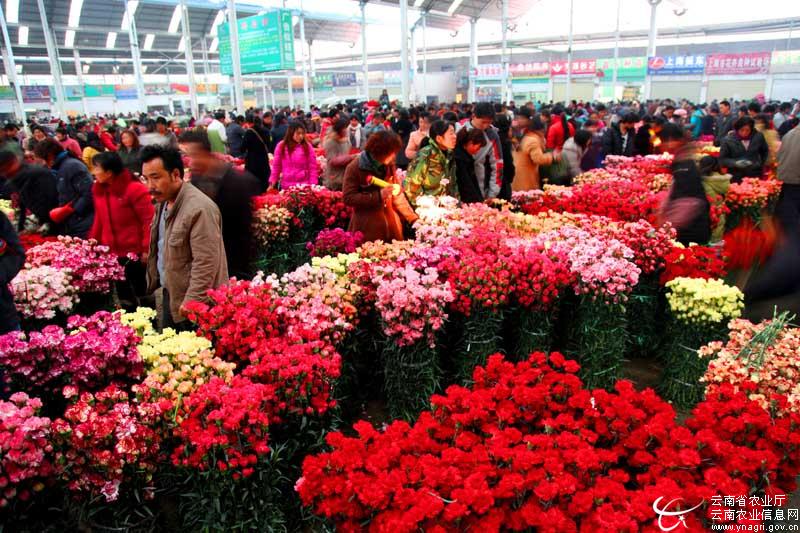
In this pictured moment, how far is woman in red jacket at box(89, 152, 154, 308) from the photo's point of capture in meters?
4.16

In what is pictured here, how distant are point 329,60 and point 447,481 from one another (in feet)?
197

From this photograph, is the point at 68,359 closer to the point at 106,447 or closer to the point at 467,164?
the point at 106,447

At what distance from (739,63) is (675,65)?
291 centimetres

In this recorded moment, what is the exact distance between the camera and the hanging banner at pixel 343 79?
34409 mm

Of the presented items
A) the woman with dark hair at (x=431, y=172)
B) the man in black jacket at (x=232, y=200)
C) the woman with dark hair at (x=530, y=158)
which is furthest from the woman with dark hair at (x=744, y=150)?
the man in black jacket at (x=232, y=200)

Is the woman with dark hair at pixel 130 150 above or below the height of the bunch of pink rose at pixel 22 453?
above

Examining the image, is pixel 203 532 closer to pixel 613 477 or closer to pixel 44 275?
pixel 613 477

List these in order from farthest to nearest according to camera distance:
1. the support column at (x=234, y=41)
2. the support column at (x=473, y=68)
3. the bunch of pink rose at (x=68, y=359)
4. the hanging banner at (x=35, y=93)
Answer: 1. the hanging banner at (x=35, y=93)
2. the support column at (x=473, y=68)
3. the support column at (x=234, y=41)
4. the bunch of pink rose at (x=68, y=359)

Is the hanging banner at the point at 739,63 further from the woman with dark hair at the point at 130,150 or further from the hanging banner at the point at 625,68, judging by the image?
the woman with dark hair at the point at 130,150

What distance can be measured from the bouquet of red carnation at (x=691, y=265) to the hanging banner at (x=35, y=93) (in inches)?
1640

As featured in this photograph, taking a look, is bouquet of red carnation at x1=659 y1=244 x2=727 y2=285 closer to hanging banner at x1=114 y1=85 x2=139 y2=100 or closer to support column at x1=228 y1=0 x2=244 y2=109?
support column at x1=228 y1=0 x2=244 y2=109

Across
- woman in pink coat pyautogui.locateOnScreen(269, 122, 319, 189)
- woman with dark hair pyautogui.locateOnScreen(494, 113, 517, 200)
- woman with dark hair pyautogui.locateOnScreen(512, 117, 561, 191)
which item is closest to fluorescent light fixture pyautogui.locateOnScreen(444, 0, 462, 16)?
woman with dark hair pyautogui.locateOnScreen(512, 117, 561, 191)

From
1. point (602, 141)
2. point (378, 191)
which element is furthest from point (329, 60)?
point (378, 191)

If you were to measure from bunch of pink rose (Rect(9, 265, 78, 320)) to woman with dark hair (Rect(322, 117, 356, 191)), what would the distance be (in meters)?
3.44
